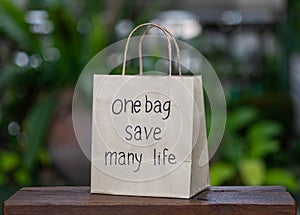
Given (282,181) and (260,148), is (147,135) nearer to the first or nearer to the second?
(282,181)

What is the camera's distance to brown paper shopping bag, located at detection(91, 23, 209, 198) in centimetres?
A: 80

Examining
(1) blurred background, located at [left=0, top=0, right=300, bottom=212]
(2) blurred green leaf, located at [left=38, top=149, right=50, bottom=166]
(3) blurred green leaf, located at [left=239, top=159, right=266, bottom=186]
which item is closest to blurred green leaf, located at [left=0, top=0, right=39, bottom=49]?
(1) blurred background, located at [left=0, top=0, right=300, bottom=212]

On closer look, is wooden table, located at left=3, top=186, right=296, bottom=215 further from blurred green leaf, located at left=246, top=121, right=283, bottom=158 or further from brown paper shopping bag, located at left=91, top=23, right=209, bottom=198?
blurred green leaf, located at left=246, top=121, right=283, bottom=158

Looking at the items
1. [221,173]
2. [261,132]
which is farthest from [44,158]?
[261,132]

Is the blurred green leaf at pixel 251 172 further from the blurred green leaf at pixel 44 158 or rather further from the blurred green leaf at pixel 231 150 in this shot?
the blurred green leaf at pixel 44 158

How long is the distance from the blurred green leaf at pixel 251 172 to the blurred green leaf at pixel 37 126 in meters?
1.08

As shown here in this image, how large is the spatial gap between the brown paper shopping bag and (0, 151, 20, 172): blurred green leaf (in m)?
2.71

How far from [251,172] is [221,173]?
161 mm

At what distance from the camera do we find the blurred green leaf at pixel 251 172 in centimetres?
315

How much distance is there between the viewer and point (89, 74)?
2.93 m

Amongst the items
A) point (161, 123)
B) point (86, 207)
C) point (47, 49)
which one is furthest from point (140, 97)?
point (47, 49)

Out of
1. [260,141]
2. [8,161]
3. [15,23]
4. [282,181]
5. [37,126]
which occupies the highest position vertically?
[15,23]

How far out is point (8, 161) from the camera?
344 centimetres

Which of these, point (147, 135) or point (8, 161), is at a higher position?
point (147, 135)
